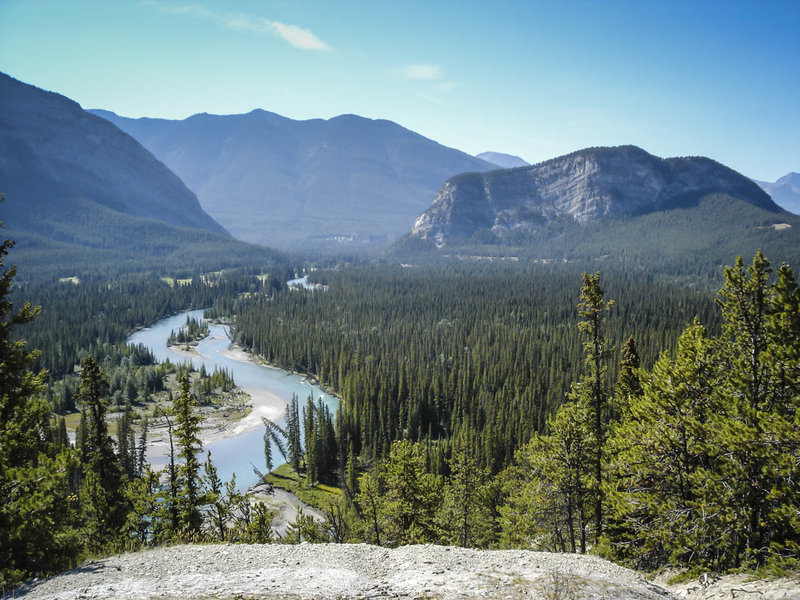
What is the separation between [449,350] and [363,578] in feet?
349

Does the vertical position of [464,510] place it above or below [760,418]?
below

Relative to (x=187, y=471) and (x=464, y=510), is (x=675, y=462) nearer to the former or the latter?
(x=464, y=510)

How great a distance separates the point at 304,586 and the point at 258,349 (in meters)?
137

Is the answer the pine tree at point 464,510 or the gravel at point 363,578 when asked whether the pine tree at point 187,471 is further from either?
the pine tree at point 464,510

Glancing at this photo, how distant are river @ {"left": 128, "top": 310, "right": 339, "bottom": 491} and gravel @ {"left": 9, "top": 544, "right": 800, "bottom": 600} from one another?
120ft

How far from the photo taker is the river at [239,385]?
7719 centimetres

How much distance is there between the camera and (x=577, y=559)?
779 inches

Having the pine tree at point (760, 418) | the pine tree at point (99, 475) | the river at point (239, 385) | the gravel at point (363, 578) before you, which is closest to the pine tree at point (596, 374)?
the gravel at point (363, 578)

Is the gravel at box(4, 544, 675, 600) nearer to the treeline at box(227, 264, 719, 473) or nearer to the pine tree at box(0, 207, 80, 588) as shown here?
the pine tree at box(0, 207, 80, 588)

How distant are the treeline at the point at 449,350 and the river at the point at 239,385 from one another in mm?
5694

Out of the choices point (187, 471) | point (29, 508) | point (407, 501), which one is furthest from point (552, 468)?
point (29, 508)

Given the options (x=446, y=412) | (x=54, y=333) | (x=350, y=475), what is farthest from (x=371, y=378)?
(x=54, y=333)

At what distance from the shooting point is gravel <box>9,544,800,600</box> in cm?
1627

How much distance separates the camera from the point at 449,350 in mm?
123750
